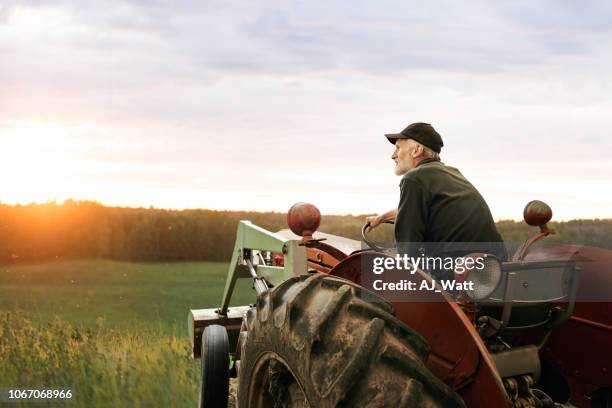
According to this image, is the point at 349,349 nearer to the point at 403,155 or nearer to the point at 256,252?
the point at 403,155

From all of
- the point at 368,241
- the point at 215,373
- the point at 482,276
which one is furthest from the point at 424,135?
the point at 215,373

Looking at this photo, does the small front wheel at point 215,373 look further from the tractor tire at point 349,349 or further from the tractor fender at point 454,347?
the tractor fender at point 454,347

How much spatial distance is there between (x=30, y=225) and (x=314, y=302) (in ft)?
37.8

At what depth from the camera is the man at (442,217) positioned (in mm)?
3410

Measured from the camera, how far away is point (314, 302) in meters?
2.82

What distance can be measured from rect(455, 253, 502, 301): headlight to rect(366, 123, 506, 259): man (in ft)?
1.43

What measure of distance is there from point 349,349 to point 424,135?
182 centimetres

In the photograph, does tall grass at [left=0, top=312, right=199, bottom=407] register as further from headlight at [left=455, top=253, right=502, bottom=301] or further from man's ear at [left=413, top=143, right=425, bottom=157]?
headlight at [left=455, top=253, right=502, bottom=301]

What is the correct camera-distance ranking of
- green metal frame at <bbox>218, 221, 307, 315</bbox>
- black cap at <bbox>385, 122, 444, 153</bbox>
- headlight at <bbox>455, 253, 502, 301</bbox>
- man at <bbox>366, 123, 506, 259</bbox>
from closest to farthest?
headlight at <bbox>455, 253, 502, 301</bbox> → man at <bbox>366, 123, 506, 259</bbox> → green metal frame at <bbox>218, 221, 307, 315</bbox> → black cap at <bbox>385, 122, 444, 153</bbox>

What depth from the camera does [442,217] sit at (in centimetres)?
348

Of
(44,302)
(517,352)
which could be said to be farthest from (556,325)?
(44,302)

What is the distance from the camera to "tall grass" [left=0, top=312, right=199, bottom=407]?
6773 millimetres

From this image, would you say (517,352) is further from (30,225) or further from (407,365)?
(30,225)

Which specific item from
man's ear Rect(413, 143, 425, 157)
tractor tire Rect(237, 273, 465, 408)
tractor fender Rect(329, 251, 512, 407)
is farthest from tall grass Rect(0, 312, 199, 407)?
tractor fender Rect(329, 251, 512, 407)
